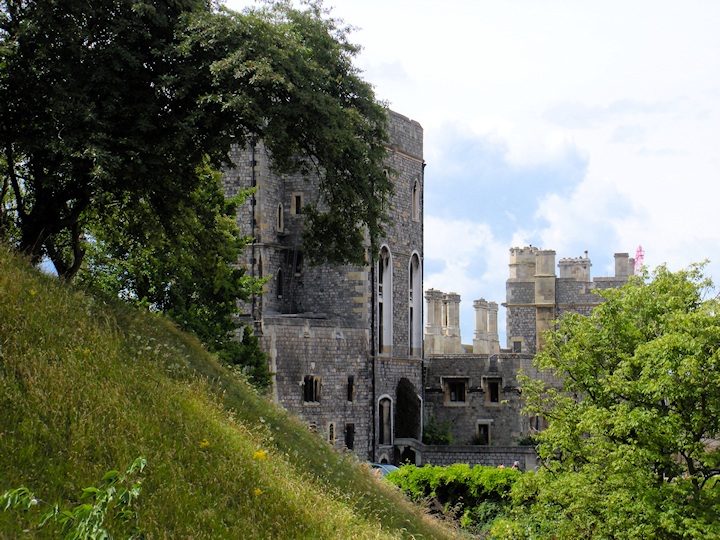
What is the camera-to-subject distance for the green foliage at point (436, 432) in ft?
110

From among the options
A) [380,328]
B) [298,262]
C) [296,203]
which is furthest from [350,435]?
[296,203]

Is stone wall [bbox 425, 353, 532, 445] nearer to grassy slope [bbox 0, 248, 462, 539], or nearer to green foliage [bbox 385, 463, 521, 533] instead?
green foliage [bbox 385, 463, 521, 533]

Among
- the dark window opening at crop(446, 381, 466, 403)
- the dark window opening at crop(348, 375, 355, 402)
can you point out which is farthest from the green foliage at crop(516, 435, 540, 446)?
the dark window opening at crop(348, 375, 355, 402)

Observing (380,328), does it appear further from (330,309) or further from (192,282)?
(192,282)

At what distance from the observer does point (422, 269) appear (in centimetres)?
3409

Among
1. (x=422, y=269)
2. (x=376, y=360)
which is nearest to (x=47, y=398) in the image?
Result: (x=376, y=360)

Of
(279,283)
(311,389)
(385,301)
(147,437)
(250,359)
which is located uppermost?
(279,283)

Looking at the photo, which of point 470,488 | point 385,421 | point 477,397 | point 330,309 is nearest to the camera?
point 470,488

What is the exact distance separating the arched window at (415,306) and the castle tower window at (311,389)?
267 inches

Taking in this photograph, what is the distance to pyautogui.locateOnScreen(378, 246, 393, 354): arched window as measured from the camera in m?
31.6

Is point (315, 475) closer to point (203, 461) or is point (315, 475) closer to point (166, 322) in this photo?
point (203, 461)

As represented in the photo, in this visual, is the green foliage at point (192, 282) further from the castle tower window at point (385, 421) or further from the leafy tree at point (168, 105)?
the castle tower window at point (385, 421)

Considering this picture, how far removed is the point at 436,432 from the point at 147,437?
24855mm

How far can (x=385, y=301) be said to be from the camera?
3189cm
